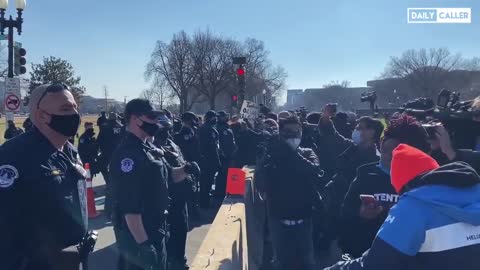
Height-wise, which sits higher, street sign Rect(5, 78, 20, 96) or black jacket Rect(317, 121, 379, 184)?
street sign Rect(5, 78, 20, 96)

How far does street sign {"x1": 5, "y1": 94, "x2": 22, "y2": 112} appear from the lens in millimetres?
12672

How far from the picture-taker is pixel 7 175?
2.28m

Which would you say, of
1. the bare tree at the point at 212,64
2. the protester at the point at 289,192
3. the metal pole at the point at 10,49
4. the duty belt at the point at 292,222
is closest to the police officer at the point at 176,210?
the protester at the point at 289,192

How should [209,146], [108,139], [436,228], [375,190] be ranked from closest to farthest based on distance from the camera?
[436,228] < [375,190] < [209,146] < [108,139]

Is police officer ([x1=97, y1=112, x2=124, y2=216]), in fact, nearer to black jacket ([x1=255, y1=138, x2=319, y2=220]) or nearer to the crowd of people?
the crowd of people

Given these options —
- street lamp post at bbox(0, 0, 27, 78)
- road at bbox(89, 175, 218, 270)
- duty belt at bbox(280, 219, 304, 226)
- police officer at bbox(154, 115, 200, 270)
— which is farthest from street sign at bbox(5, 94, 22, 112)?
duty belt at bbox(280, 219, 304, 226)

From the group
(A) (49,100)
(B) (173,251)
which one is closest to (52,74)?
(B) (173,251)

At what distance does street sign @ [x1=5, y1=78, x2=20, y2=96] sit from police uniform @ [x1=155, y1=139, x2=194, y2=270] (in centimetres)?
921

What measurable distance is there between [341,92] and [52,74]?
8225cm

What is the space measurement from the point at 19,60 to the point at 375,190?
44.4 feet

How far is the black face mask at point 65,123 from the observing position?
268 centimetres

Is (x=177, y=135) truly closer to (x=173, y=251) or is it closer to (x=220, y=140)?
(x=220, y=140)

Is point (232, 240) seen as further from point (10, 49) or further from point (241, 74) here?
point (10, 49)

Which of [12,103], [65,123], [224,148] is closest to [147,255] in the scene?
[65,123]
